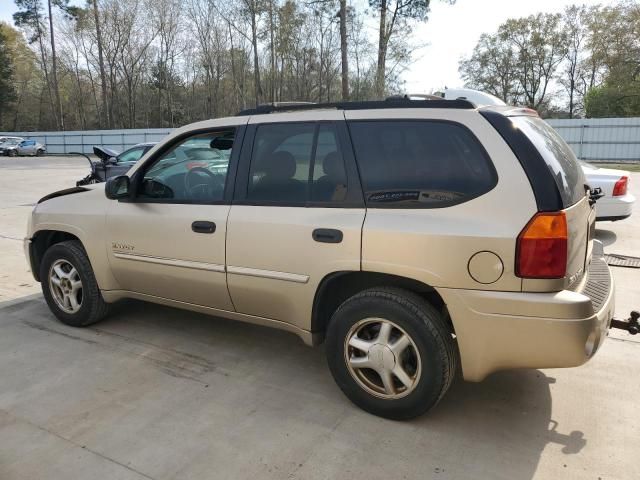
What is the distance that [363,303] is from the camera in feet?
9.34

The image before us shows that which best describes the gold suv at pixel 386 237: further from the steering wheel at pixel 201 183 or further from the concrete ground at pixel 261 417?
the concrete ground at pixel 261 417

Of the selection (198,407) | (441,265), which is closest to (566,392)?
(441,265)

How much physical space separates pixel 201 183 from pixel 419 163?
5.38 ft

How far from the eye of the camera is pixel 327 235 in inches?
115

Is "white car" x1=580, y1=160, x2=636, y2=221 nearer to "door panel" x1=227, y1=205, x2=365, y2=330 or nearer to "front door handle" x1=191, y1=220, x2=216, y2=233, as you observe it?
"door panel" x1=227, y1=205, x2=365, y2=330

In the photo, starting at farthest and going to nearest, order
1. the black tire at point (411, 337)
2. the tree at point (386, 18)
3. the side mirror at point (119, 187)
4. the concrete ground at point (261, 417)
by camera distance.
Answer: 1. the tree at point (386, 18)
2. the side mirror at point (119, 187)
3. the black tire at point (411, 337)
4. the concrete ground at point (261, 417)

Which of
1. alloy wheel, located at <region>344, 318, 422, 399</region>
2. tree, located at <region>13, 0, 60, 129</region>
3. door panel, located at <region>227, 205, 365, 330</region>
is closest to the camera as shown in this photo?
alloy wheel, located at <region>344, 318, 422, 399</region>

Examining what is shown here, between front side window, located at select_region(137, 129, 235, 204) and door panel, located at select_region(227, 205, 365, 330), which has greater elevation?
front side window, located at select_region(137, 129, 235, 204)

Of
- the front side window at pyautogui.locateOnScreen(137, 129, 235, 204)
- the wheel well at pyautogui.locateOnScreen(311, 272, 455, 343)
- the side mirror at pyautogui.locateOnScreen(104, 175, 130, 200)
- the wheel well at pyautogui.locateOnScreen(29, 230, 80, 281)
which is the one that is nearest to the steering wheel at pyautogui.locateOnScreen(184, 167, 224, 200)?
the front side window at pyautogui.locateOnScreen(137, 129, 235, 204)

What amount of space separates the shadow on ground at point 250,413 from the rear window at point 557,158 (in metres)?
1.31

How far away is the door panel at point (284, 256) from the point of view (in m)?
2.89

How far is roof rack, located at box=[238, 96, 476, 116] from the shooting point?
274cm

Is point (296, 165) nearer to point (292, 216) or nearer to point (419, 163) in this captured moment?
point (292, 216)

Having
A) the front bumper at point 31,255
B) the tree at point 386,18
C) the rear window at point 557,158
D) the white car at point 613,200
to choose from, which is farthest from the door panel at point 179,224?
the tree at point 386,18
